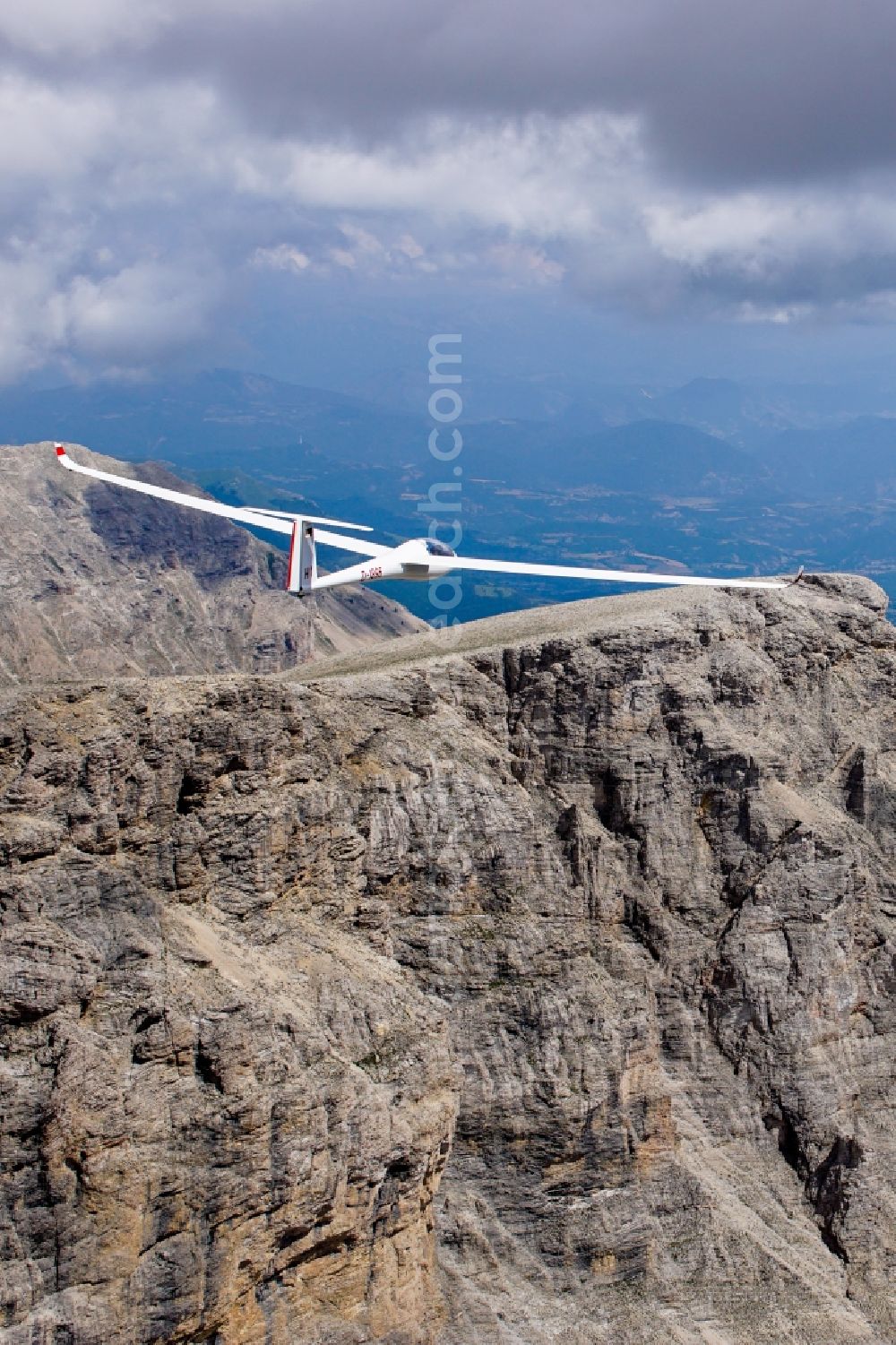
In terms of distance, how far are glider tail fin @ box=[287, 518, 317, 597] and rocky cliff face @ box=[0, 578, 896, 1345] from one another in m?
5.28

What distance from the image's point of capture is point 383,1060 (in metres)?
67.7

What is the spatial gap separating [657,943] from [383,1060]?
23013mm

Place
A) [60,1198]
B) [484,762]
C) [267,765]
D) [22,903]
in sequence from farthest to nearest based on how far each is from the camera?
[484,762] → [267,765] → [22,903] → [60,1198]

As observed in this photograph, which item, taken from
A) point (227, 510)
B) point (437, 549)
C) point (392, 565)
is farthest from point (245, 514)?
point (437, 549)

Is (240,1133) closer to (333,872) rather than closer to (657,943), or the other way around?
(333,872)

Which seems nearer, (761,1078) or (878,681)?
(761,1078)

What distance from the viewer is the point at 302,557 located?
93.2m

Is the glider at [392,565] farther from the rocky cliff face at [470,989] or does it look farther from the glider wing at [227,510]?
the rocky cliff face at [470,989]

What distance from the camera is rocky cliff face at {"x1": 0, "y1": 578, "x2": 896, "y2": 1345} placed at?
5912 centimetres

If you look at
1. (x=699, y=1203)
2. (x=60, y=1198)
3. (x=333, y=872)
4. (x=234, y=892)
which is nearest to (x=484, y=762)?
(x=333, y=872)

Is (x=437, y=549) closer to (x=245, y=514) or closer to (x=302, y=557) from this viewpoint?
(x=302, y=557)

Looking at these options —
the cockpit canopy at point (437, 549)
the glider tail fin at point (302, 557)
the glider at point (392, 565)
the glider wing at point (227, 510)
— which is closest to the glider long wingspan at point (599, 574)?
the glider at point (392, 565)

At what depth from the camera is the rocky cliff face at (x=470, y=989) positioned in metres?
59.1

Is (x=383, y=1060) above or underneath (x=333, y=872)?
underneath
